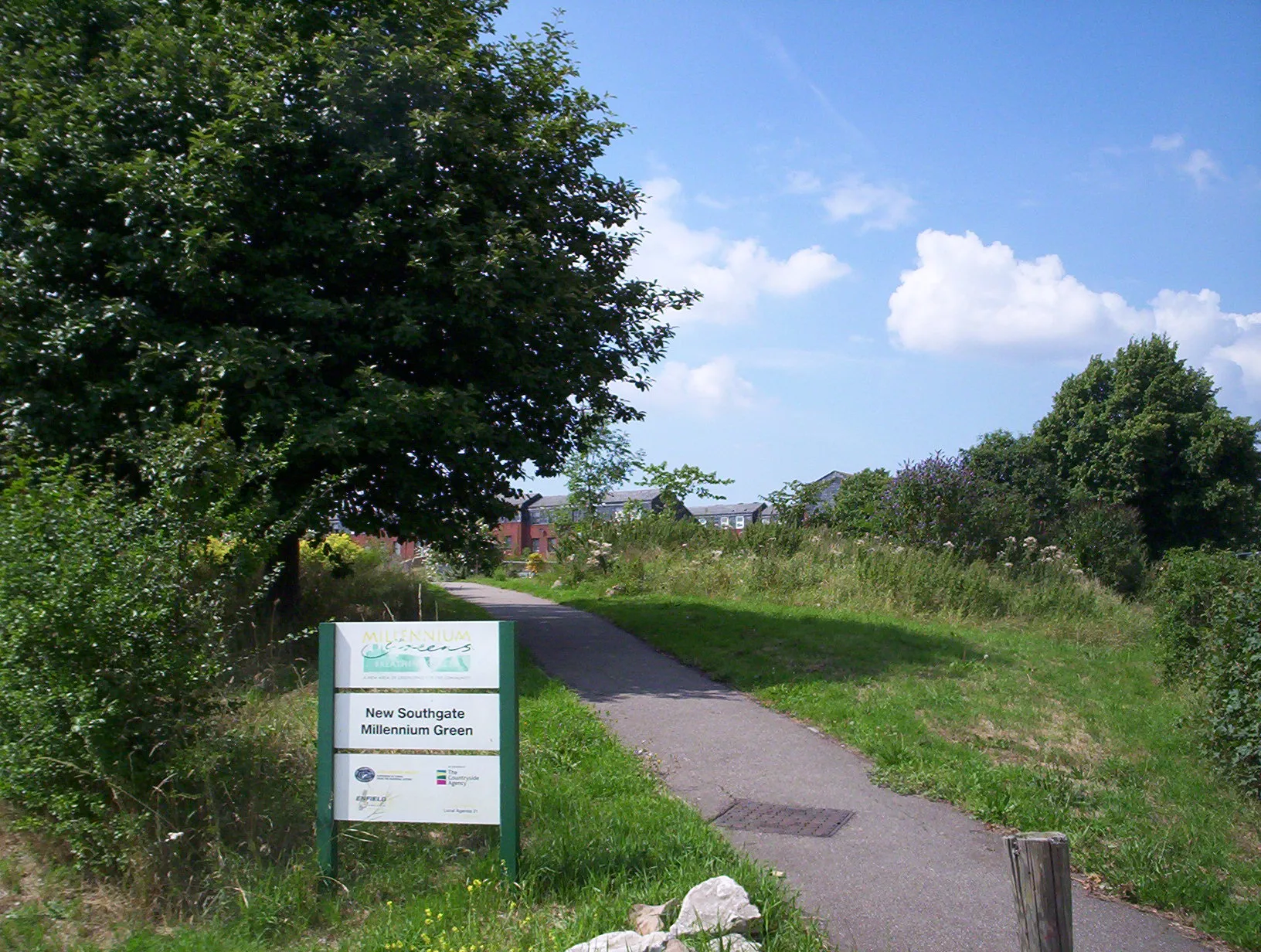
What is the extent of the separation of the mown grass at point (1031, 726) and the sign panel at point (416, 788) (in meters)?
3.32

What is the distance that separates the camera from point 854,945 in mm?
4676

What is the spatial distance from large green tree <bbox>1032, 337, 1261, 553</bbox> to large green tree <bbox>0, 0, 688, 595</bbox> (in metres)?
29.2

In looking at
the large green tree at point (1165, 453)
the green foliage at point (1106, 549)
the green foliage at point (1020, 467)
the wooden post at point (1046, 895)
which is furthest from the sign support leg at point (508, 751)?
the large green tree at point (1165, 453)

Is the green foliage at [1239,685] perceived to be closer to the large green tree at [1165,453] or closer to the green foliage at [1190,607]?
the green foliage at [1190,607]

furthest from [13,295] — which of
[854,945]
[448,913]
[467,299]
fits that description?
[854,945]

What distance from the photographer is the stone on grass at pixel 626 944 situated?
14.0ft

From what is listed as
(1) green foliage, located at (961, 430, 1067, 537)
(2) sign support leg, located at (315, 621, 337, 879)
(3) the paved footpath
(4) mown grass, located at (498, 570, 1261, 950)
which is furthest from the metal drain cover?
(1) green foliage, located at (961, 430, 1067, 537)

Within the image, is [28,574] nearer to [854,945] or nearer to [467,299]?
[854,945]

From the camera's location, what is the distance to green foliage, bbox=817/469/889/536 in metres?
21.6

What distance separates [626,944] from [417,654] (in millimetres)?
1917

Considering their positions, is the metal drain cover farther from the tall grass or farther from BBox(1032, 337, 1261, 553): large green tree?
BBox(1032, 337, 1261, 553): large green tree

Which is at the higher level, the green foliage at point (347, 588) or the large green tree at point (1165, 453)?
the large green tree at point (1165, 453)

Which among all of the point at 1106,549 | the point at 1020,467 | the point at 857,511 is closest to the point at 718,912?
the point at 1106,549

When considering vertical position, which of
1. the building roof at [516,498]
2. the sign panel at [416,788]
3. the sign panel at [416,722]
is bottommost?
the sign panel at [416,788]
